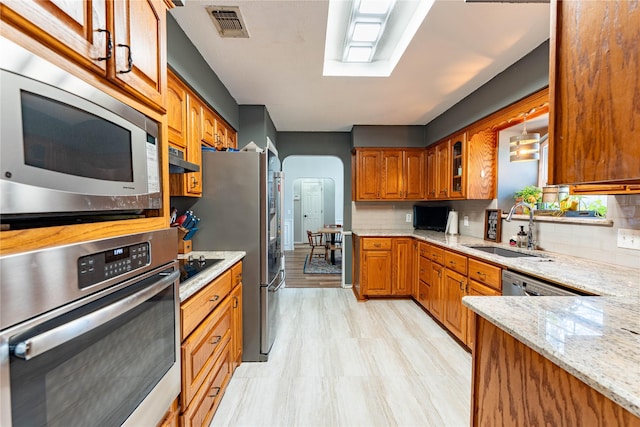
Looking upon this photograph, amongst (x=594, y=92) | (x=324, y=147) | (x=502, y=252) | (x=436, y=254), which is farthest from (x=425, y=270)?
(x=594, y=92)

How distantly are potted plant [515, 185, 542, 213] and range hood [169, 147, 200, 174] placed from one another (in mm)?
2948

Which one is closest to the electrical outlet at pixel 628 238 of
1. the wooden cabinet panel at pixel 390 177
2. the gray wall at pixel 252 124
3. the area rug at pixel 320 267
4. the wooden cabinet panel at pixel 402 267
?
the wooden cabinet panel at pixel 402 267

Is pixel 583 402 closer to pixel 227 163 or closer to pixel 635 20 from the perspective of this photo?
pixel 635 20

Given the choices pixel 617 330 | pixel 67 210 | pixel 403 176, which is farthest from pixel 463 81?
pixel 67 210

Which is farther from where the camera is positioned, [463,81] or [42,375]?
[463,81]

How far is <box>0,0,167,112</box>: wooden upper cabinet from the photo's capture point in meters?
0.58

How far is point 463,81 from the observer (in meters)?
2.61

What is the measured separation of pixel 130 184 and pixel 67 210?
0.23 metres

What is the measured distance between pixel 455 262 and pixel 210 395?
2292 mm

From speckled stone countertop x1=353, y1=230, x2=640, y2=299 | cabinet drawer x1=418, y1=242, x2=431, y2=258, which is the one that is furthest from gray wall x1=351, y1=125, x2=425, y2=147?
speckled stone countertop x1=353, y1=230, x2=640, y2=299

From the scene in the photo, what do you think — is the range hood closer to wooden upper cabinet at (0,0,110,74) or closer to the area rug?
wooden upper cabinet at (0,0,110,74)

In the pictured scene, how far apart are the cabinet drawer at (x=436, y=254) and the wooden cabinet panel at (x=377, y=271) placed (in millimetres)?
663

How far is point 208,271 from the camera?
1625mm

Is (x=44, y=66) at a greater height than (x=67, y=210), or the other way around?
(x=44, y=66)
